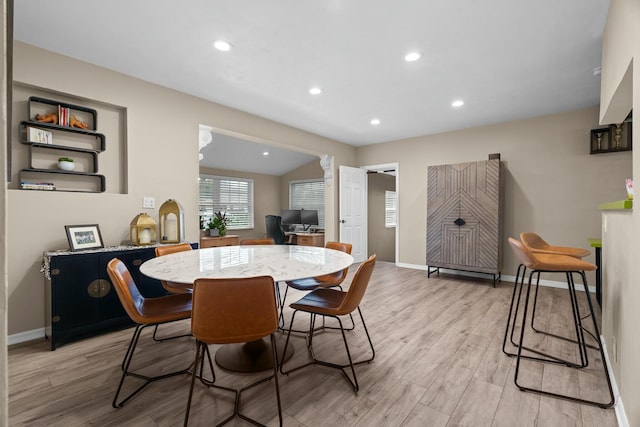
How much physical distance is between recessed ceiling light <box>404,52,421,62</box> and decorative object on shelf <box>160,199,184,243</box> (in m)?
2.77

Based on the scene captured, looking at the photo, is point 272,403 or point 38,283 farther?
point 38,283

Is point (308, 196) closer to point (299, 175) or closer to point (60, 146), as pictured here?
point (299, 175)

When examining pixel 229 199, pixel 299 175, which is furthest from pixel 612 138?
pixel 229 199

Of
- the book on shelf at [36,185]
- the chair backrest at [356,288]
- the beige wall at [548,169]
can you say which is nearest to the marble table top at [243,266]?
the chair backrest at [356,288]

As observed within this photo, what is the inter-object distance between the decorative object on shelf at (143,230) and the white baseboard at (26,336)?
3.37 ft

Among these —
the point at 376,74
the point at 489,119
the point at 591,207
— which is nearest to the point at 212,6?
the point at 376,74

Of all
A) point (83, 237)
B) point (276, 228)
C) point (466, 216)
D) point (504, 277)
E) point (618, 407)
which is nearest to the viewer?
point (618, 407)

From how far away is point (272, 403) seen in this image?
1.72 m

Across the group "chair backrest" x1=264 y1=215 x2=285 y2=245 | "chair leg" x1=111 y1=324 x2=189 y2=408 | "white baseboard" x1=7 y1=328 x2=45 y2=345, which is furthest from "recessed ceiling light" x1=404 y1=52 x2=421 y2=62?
"chair backrest" x1=264 y1=215 x2=285 y2=245

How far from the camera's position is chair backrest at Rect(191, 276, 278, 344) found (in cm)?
139

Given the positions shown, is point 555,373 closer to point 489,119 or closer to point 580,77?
point 580,77

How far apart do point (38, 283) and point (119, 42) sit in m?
2.20

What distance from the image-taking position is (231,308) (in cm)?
141

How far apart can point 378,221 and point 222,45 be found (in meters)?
5.51
